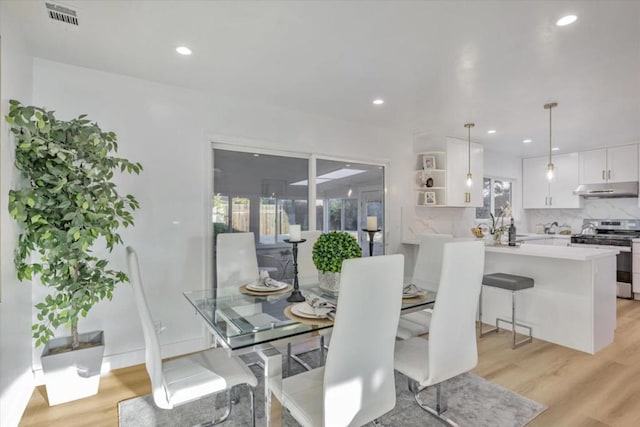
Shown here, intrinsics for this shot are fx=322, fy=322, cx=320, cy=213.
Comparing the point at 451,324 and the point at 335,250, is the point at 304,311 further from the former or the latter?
the point at 451,324

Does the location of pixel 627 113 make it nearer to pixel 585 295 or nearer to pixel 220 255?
pixel 585 295

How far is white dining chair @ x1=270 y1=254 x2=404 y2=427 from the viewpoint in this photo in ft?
4.39

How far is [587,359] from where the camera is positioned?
2928 mm

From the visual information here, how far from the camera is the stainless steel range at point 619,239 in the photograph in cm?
493

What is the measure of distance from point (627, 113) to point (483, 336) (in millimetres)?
3077

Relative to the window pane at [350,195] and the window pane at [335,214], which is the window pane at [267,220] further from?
the window pane at [335,214]

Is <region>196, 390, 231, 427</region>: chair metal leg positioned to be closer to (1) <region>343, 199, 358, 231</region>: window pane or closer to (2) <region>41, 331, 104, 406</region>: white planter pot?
(2) <region>41, 331, 104, 406</region>: white planter pot

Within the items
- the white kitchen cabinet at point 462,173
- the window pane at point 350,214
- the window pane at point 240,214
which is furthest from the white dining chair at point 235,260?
the white kitchen cabinet at point 462,173

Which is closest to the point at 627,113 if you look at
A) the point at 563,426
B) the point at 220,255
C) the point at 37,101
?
the point at 563,426

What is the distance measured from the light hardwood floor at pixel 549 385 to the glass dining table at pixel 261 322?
3.09 ft

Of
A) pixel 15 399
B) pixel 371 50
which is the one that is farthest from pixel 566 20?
pixel 15 399

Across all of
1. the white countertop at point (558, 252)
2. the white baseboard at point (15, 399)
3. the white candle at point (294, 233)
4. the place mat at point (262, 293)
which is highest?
the white candle at point (294, 233)

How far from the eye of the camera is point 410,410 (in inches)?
84.7

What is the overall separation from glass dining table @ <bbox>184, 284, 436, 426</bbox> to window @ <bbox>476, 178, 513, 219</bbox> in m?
4.47
